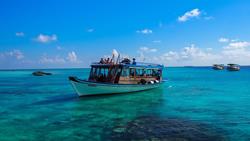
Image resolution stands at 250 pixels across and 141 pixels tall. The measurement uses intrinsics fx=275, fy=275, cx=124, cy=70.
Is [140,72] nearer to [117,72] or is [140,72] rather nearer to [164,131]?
[117,72]

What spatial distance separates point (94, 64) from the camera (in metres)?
28.3

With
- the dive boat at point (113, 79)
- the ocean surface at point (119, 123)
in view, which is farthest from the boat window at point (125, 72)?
the ocean surface at point (119, 123)

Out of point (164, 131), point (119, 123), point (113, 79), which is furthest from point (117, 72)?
point (164, 131)

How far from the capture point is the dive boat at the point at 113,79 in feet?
82.8

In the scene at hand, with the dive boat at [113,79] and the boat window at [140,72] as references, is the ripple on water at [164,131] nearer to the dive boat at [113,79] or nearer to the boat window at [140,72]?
the dive boat at [113,79]

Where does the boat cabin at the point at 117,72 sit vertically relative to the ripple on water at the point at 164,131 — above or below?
above

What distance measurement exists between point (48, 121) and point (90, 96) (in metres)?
10.2

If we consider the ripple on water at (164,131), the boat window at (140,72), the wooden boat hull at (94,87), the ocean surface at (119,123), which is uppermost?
the boat window at (140,72)

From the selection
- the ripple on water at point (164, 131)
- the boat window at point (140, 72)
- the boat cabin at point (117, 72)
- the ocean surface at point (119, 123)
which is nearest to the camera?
the ripple on water at point (164, 131)

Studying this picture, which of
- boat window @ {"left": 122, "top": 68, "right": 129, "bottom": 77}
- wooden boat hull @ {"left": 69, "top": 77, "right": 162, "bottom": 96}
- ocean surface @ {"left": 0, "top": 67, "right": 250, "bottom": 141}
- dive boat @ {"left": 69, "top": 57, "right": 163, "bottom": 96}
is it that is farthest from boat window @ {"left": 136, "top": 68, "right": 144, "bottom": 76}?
ocean surface @ {"left": 0, "top": 67, "right": 250, "bottom": 141}

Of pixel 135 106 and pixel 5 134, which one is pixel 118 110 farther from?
pixel 5 134

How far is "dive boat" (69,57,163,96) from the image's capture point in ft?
82.8

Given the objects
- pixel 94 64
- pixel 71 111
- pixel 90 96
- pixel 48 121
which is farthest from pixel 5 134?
pixel 94 64

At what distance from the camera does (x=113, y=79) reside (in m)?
27.3
